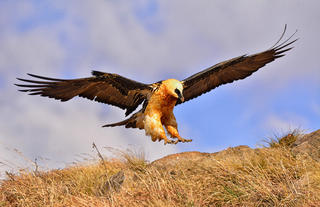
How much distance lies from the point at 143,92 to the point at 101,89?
92 cm

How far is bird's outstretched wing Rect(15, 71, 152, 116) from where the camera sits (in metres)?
7.20

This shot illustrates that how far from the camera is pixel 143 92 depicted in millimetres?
7945

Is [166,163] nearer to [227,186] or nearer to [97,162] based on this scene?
[97,162]

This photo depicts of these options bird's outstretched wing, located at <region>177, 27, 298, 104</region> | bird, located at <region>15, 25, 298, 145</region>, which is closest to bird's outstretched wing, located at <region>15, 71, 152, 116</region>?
bird, located at <region>15, 25, 298, 145</region>

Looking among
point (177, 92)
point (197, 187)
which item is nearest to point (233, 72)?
point (177, 92)

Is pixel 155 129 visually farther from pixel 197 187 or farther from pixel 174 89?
pixel 197 187

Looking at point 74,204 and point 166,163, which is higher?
point 166,163

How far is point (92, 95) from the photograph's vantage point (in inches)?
310

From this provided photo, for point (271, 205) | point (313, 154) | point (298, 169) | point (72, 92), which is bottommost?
point (271, 205)

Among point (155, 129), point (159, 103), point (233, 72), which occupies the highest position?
point (233, 72)

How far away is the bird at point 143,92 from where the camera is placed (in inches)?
283

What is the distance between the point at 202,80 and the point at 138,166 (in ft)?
8.63

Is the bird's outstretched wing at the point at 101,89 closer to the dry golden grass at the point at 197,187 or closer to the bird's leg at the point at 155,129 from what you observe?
the bird's leg at the point at 155,129

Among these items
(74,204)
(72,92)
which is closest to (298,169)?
(74,204)
